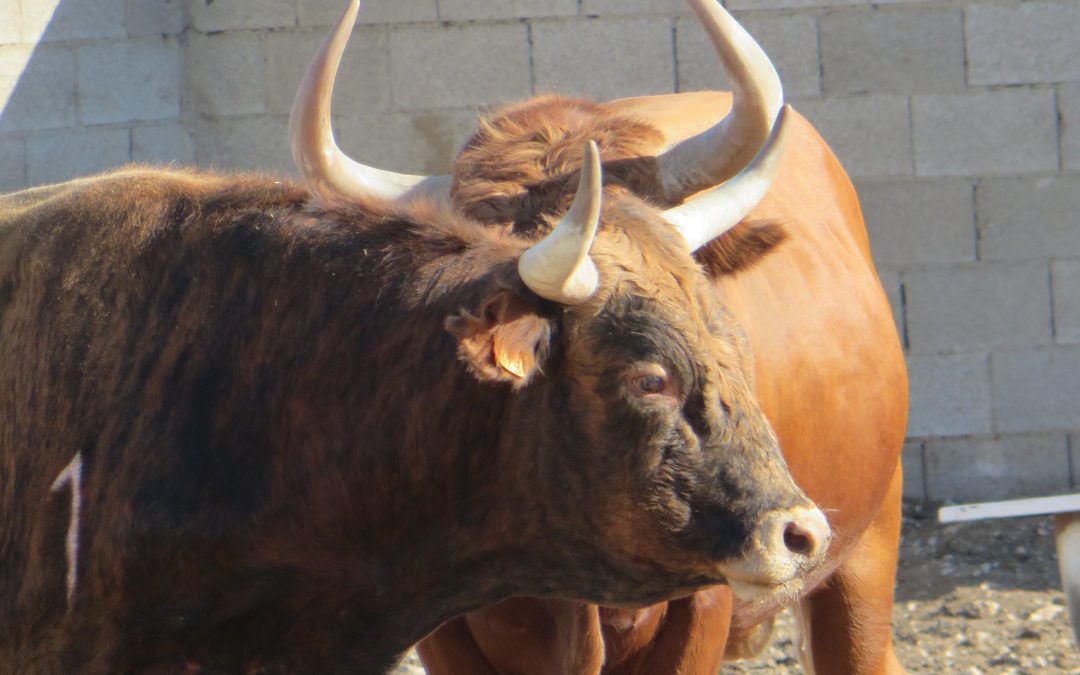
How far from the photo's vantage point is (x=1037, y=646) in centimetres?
484

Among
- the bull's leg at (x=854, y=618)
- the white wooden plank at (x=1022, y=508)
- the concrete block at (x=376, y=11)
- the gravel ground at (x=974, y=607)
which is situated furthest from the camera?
the concrete block at (x=376, y=11)

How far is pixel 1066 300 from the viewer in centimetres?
634

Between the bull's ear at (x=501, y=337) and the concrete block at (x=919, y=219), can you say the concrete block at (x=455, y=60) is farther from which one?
the bull's ear at (x=501, y=337)

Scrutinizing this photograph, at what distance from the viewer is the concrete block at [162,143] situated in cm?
610

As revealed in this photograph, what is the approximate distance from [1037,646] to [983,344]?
188cm

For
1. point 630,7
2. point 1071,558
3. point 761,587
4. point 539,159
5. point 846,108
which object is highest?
point 630,7

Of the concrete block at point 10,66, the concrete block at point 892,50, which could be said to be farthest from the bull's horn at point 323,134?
the concrete block at point 892,50

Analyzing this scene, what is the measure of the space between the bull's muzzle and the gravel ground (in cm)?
233

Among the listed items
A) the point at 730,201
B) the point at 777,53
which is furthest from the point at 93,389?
the point at 777,53

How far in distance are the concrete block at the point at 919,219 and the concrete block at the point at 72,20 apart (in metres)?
3.37

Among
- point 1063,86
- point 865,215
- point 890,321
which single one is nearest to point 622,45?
point 865,215

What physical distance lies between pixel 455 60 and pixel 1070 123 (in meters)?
2.76

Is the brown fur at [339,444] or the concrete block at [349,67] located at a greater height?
the concrete block at [349,67]

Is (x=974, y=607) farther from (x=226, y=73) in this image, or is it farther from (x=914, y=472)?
(x=226, y=73)
